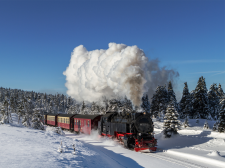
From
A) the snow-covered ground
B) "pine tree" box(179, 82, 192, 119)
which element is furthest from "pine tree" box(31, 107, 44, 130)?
"pine tree" box(179, 82, 192, 119)

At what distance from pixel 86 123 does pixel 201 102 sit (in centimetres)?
2748

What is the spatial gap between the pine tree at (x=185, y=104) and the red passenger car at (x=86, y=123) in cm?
2641

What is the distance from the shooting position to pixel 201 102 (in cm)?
4062

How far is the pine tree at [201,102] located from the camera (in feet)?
133

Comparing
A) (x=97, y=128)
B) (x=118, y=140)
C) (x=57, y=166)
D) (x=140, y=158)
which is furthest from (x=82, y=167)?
(x=97, y=128)

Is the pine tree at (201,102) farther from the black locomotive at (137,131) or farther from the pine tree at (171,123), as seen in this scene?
the black locomotive at (137,131)

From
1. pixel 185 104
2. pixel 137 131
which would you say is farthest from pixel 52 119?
pixel 185 104

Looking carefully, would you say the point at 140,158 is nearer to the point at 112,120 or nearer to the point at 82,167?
the point at 82,167

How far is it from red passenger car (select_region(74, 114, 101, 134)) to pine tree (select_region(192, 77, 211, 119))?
87.0ft

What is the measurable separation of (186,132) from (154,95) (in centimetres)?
1777

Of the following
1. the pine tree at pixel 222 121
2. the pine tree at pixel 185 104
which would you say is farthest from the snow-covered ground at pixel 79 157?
the pine tree at pixel 185 104

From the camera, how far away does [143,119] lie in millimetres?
15695

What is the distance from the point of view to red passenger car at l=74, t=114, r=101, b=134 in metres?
23.8

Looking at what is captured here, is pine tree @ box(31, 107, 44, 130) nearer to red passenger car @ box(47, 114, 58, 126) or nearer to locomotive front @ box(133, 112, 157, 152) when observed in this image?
red passenger car @ box(47, 114, 58, 126)
